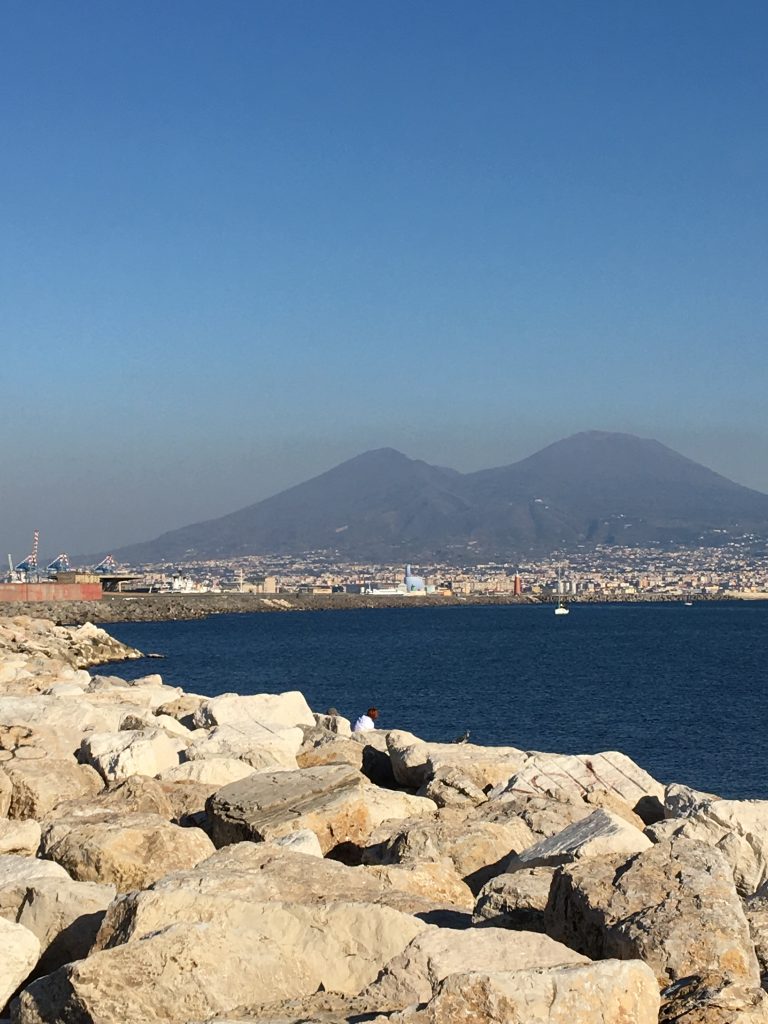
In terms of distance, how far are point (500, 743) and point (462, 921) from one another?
16866mm

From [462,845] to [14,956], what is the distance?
123 inches

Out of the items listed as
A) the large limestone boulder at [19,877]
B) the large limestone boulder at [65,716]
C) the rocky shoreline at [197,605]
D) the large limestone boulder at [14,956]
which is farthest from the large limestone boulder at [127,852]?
the rocky shoreline at [197,605]

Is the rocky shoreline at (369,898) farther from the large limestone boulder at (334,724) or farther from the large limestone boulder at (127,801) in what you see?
the large limestone boulder at (334,724)

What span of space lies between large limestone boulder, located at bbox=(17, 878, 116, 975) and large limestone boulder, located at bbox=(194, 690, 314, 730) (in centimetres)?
703

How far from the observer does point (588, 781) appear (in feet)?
32.7

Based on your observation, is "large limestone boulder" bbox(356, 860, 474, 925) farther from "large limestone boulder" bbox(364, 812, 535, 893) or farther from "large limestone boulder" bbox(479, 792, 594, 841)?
"large limestone boulder" bbox(479, 792, 594, 841)

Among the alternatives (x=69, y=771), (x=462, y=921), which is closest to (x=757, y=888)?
(x=462, y=921)

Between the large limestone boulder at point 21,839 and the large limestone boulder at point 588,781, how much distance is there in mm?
3603

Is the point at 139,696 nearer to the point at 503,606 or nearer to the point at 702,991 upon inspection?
the point at 702,991

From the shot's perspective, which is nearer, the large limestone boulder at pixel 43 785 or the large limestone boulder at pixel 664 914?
the large limestone boulder at pixel 664 914

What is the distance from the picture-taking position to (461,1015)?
3.86m

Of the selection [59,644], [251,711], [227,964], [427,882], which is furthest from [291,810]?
[59,644]

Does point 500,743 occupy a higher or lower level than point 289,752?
lower

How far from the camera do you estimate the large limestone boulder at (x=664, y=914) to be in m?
4.62
